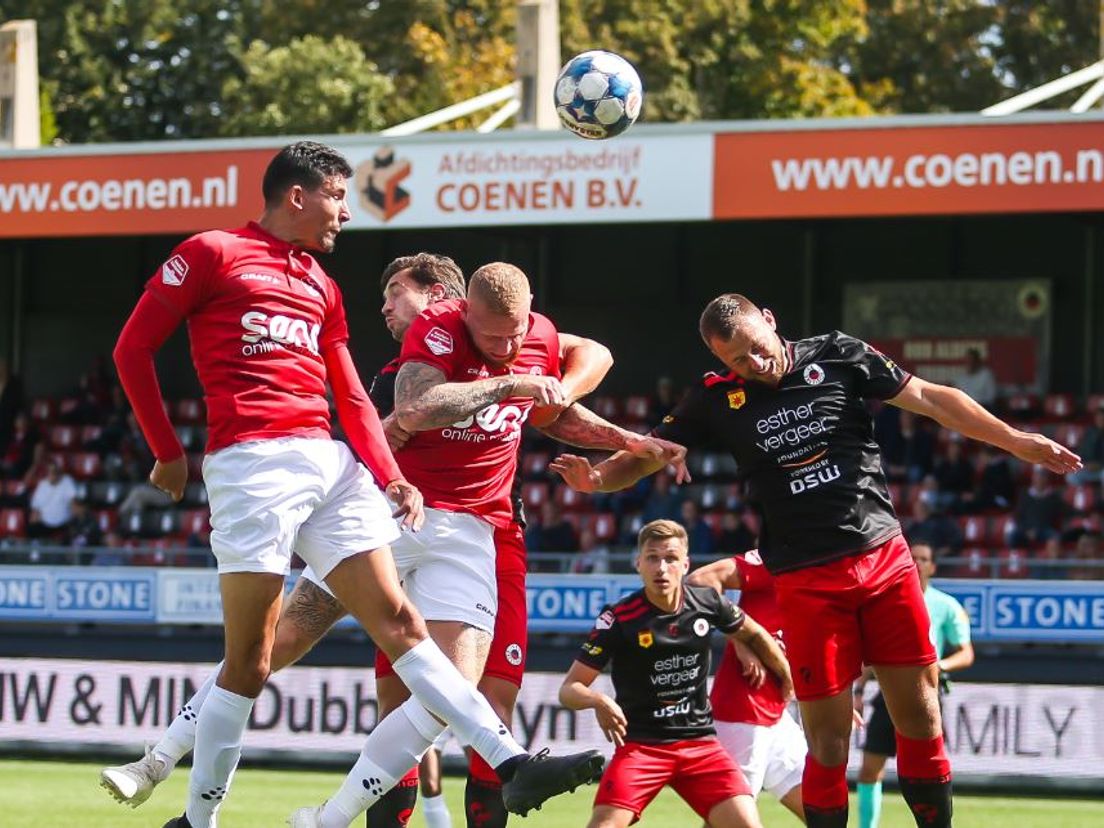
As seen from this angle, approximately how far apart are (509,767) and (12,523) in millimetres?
16759

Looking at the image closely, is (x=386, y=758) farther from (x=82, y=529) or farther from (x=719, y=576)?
(x=82, y=529)

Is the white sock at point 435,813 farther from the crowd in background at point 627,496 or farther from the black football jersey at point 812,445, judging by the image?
the crowd in background at point 627,496

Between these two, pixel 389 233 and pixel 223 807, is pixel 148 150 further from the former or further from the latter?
pixel 223 807

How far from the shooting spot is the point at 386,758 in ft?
22.7

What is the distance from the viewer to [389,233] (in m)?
25.3

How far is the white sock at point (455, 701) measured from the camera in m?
6.54

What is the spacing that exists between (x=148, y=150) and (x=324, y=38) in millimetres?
17911

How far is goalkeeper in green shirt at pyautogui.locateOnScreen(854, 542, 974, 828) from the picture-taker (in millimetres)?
10492

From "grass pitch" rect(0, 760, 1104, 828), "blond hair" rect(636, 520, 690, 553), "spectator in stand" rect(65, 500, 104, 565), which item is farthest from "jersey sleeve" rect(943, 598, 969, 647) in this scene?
"spectator in stand" rect(65, 500, 104, 565)

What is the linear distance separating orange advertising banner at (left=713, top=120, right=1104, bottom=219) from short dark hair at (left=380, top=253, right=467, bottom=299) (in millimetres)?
11366

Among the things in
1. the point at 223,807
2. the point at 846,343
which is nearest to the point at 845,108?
the point at 223,807

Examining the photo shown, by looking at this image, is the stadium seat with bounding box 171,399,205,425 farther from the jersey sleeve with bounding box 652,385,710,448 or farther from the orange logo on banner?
the jersey sleeve with bounding box 652,385,710,448

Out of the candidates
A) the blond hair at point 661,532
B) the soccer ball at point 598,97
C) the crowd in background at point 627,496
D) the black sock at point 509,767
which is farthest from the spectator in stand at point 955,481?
the black sock at point 509,767

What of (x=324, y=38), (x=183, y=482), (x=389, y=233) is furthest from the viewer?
(x=324, y=38)
